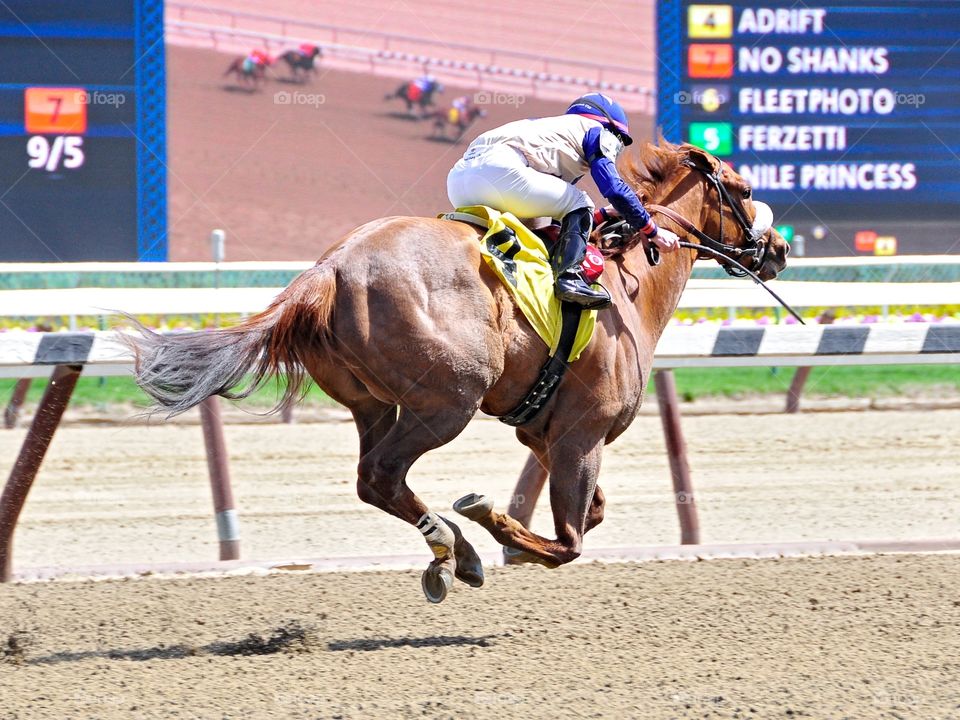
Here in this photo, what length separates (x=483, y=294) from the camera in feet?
12.4

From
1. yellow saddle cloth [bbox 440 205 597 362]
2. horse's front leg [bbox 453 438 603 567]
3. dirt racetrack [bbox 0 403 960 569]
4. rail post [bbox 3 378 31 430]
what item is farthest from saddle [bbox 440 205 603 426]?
rail post [bbox 3 378 31 430]

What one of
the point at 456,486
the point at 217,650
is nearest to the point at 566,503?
the point at 217,650

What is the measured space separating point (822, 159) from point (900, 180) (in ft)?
2.15

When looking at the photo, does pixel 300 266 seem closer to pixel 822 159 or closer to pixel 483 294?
pixel 822 159

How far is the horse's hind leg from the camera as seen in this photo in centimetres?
376

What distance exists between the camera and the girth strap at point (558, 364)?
13.1ft

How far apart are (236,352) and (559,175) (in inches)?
47.6

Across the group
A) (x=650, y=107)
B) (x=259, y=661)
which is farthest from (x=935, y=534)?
(x=650, y=107)

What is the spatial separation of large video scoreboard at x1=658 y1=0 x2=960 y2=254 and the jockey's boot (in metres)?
5.57

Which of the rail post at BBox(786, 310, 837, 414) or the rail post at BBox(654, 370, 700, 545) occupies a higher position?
the rail post at BBox(654, 370, 700, 545)

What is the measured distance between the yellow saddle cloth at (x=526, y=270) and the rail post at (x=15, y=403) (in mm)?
4038

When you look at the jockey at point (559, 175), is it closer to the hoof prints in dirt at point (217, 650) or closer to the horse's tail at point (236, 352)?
the horse's tail at point (236, 352)

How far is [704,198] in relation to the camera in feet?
15.7

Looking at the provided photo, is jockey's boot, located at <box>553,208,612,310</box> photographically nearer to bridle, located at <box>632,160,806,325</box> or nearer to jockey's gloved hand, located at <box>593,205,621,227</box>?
jockey's gloved hand, located at <box>593,205,621,227</box>
